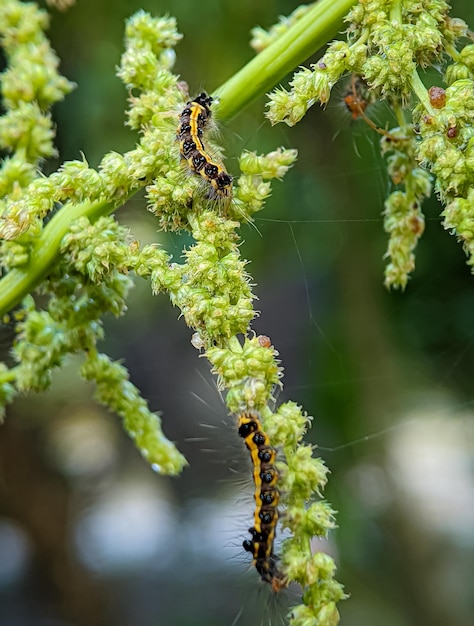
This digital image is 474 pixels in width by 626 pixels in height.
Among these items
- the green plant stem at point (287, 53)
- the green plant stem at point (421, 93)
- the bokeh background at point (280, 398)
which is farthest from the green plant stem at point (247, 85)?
the bokeh background at point (280, 398)

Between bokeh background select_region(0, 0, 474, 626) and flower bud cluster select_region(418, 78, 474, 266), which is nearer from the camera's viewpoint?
flower bud cluster select_region(418, 78, 474, 266)

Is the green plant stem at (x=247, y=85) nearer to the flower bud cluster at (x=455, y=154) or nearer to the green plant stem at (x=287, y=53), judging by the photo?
the green plant stem at (x=287, y=53)

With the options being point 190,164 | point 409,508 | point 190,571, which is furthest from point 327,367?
point 190,164

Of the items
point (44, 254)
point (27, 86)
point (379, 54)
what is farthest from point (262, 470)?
point (27, 86)

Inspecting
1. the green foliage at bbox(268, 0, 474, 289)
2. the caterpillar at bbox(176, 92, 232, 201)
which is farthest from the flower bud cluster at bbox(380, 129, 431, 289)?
the caterpillar at bbox(176, 92, 232, 201)

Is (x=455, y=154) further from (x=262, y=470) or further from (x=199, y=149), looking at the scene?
(x=262, y=470)

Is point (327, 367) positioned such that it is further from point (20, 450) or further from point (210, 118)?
point (210, 118)

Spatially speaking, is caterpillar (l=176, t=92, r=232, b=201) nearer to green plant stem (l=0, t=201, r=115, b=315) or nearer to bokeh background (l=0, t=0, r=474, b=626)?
green plant stem (l=0, t=201, r=115, b=315)
